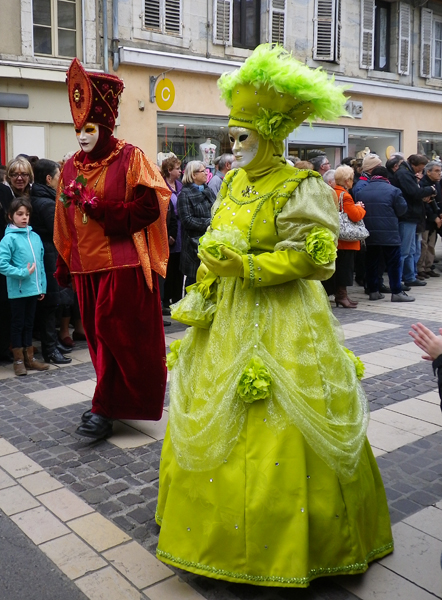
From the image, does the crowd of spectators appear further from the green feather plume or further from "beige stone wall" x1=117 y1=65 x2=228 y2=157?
the green feather plume

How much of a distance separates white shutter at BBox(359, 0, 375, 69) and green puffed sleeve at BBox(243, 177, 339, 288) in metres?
16.6

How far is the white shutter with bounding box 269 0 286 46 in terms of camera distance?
16.0 m

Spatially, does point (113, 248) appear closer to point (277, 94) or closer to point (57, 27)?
point (277, 94)

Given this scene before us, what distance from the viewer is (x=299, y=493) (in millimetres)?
2590

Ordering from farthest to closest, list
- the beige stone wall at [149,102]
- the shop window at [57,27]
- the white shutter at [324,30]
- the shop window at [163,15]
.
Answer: the white shutter at [324,30]
the shop window at [163,15]
the beige stone wall at [149,102]
the shop window at [57,27]

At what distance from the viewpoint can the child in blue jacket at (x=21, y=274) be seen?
19.3 feet

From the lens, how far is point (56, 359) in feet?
20.7

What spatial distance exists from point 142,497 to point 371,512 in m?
1.26

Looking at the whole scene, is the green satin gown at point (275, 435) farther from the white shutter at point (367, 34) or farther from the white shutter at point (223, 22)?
the white shutter at point (367, 34)

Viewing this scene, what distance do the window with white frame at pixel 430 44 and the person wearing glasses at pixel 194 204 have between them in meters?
14.2

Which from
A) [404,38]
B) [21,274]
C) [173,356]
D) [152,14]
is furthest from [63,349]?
[404,38]

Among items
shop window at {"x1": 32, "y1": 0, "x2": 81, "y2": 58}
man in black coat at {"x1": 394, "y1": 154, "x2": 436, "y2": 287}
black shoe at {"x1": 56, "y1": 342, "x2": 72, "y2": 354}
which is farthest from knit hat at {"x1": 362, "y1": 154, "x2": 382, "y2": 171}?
shop window at {"x1": 32, "y1": 0, "x2": 81, "y2": 58}

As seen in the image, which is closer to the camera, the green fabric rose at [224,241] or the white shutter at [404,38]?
the green fabric rose at [224,241]

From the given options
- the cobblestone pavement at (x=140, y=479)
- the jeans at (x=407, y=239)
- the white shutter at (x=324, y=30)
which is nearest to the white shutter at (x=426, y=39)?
the white shutter at (x=324, y=30)
